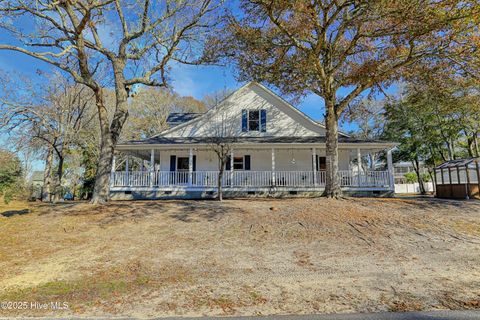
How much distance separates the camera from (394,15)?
10.7 metres

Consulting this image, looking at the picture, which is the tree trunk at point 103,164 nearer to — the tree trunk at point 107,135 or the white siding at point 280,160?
the tree trunk at point 107,135

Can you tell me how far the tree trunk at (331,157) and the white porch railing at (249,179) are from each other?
3.73m

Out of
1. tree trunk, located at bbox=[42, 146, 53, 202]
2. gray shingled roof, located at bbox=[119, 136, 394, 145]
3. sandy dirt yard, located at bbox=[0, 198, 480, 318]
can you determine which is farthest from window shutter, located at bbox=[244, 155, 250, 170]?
tree trunk, located at bbox=[42, 146, 53, 202]

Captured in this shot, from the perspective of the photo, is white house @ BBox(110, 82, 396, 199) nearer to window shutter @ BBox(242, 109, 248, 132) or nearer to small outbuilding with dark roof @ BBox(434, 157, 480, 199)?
window shutter @ BBox(242, 109, 248, 132)

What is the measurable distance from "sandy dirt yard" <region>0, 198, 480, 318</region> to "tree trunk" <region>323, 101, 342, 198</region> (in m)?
1.34

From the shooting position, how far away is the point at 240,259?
6762mm

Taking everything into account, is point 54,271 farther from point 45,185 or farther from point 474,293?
point 45,185

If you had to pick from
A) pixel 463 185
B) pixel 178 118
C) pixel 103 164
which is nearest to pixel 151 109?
pixel 178 118

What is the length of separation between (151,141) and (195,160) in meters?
3.20

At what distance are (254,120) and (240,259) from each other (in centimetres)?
1347

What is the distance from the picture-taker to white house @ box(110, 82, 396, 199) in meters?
16.8

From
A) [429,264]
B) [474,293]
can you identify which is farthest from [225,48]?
[474,293]

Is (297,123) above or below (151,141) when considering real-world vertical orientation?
above

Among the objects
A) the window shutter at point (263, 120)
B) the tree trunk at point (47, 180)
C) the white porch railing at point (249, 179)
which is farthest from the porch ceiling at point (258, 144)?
the tree trunk at point (47, 180)
